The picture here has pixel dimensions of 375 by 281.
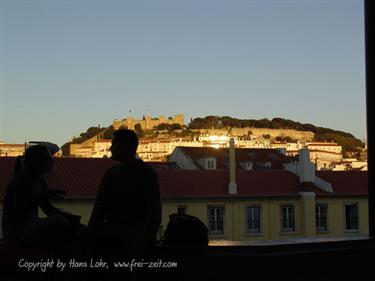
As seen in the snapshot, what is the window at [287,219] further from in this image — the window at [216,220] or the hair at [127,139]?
the hair at [127,139]

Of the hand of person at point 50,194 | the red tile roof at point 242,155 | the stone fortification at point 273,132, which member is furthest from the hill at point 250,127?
the hand of person at point 50,194

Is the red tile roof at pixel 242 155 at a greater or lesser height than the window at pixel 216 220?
greater

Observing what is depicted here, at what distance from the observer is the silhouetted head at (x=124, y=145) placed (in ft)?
7.79

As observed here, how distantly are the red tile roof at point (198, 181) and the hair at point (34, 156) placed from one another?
18861mm

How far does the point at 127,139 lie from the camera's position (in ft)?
7.89

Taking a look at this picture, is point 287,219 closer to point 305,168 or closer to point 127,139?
point 305,168

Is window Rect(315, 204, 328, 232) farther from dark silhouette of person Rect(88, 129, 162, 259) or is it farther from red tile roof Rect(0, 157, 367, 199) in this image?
dark silhouette of person Rect(88, 129, 162, 259)

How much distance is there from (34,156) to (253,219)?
→ 21547mm

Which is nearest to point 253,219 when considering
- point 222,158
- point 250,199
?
point 250,199

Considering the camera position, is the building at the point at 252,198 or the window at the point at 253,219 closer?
the building at the point at 252,198

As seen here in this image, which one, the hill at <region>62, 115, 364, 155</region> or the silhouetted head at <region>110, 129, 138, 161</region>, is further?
the hill at <region>62, 115, 364, 155</region>

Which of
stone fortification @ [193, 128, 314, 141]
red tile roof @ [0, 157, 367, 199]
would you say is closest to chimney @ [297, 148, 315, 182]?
red tile roof @ [0, 157, 367, 199]

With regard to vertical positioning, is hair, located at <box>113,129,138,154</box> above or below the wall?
above

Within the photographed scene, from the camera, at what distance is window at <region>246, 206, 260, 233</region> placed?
2314 centimetres
